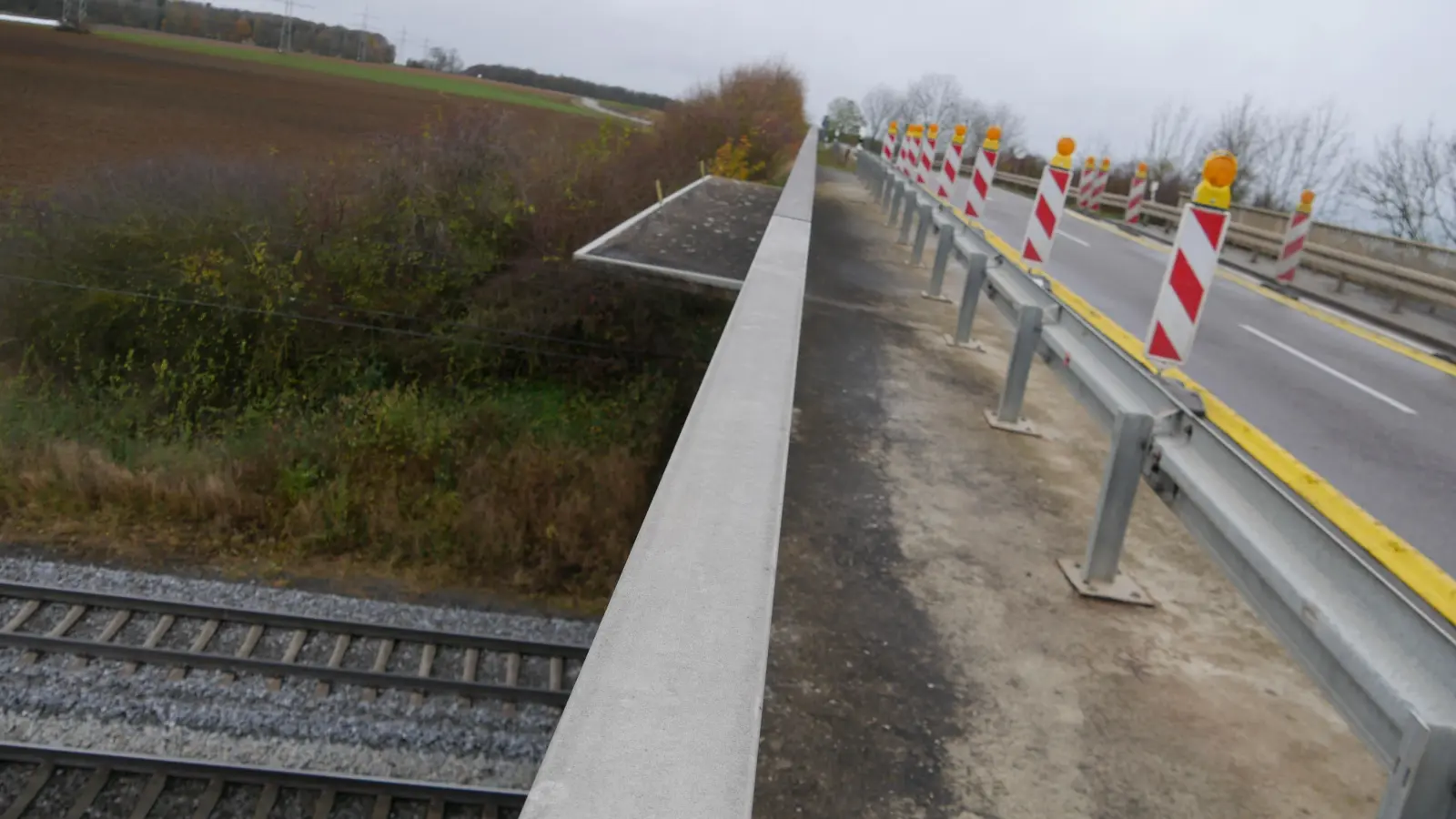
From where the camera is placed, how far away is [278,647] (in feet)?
27.1

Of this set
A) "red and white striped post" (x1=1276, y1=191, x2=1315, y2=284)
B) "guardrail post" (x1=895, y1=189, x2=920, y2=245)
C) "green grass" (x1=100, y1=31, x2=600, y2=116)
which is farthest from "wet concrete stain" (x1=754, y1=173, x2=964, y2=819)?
"green grass" (x1=100, y1=31, x2=600, y2=116)

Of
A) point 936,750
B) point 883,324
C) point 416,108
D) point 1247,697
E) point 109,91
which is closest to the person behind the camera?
point 936,750

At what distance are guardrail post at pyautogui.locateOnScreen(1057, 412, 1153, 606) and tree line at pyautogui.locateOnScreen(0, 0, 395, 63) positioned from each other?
16.8m

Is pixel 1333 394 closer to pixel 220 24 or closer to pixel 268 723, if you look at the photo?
pixel 268 723

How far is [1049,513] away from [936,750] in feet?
6.77

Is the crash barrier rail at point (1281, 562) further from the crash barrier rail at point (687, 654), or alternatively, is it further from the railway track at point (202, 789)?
the railway track at point (202, 789)

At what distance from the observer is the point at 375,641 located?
8523 mm

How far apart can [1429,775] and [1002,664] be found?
152 centimetres

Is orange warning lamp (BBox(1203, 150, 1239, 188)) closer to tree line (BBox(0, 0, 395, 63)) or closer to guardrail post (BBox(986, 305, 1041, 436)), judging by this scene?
guardrail post (BBox(986, 305, 1041, 436))

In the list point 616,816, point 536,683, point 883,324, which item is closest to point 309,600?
point 536,683

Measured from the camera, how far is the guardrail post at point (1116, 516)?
3592 millimetres

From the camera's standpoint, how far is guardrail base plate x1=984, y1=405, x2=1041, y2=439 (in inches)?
223

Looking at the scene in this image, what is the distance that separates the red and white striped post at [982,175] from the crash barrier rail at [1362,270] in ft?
23.1

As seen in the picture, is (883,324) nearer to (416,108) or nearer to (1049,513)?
(1049,513)
